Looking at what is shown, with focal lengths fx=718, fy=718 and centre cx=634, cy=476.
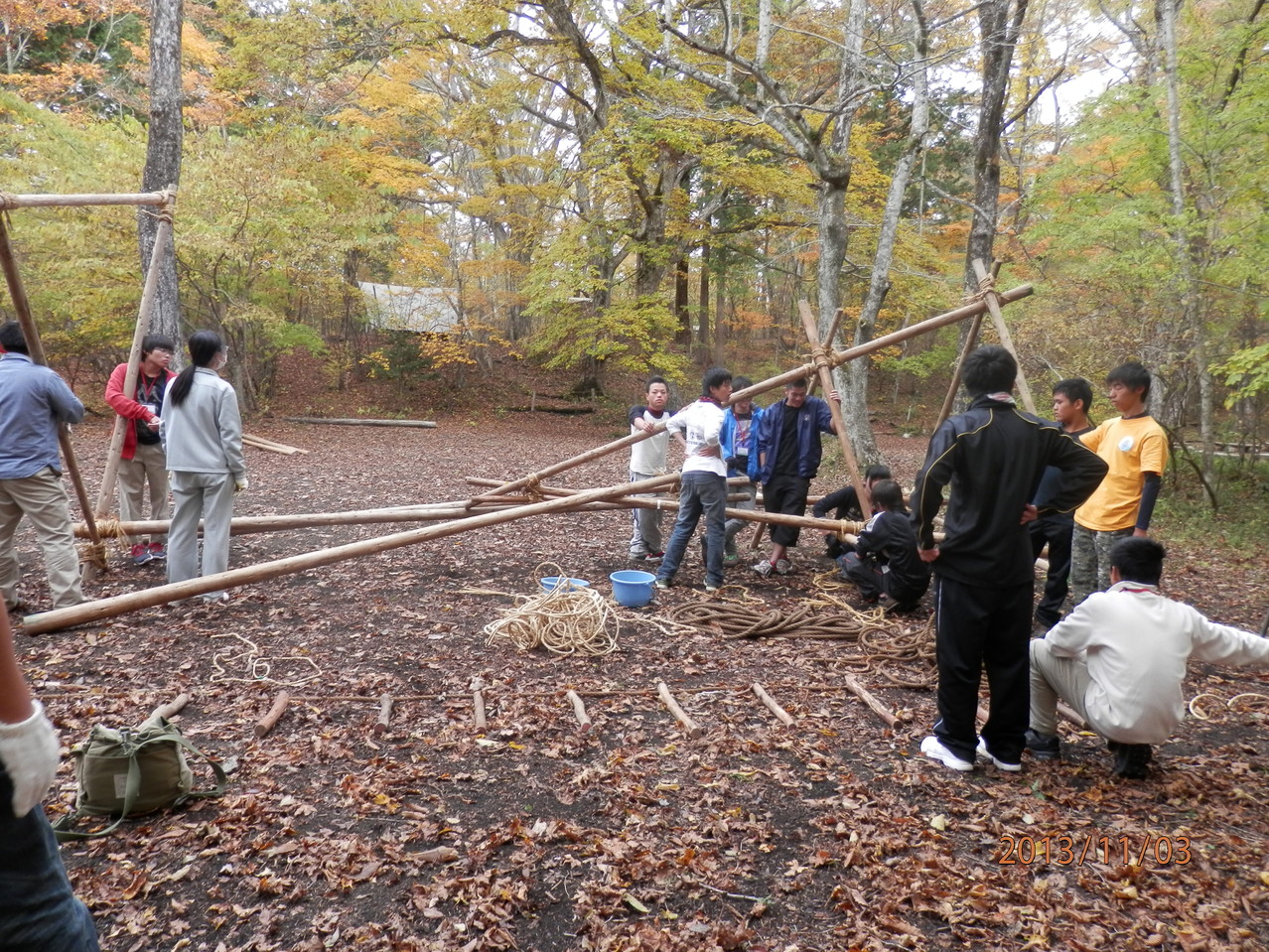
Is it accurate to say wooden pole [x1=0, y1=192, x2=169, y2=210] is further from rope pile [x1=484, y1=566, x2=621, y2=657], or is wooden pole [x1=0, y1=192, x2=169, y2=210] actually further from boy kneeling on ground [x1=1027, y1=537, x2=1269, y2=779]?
boy kneeling on ground [x1=1027, y1=537, x2=1269, y2=779]

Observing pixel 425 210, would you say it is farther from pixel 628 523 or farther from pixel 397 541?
pixel 397 541

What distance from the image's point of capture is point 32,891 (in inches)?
59.2

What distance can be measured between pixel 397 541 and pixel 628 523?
13.4 ft

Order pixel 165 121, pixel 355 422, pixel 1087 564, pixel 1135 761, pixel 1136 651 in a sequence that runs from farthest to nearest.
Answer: pixel 355 422 → pixel 165 121 → pixel 1087 564 → pixel 1135 761 → pixel 1136 651

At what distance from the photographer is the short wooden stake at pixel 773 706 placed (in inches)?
170

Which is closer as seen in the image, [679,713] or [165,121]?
[679,713]

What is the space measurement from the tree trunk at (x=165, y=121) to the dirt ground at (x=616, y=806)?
5344 millimetres

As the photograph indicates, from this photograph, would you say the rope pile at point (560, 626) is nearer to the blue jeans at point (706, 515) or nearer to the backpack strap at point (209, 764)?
the blue jeans at point (706, 515)

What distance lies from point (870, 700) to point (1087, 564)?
2514 millimetres

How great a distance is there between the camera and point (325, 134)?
17609 mm

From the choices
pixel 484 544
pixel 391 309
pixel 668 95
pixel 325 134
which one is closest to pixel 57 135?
pixel 325 134

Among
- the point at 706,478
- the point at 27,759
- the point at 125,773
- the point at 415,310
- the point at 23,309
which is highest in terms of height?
the point at 415,310

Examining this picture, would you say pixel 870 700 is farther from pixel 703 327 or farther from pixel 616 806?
pixel 703 327
